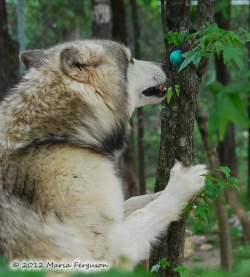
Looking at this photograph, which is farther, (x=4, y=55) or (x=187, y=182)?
(x=4, y=55)

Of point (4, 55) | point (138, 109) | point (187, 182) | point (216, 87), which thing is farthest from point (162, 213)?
point (138, 109)

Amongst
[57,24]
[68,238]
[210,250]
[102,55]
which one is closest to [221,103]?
[68,238]

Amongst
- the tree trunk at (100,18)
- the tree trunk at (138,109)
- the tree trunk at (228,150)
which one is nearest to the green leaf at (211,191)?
the tree trunk at (228,150)

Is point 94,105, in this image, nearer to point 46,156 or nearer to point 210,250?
point 46,156

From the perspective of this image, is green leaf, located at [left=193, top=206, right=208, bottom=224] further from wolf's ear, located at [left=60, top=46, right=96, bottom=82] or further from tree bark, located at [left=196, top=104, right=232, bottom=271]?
tree bark, located at [left=196, top=104, right=232, bottom=271]

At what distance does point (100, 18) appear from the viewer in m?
5.55

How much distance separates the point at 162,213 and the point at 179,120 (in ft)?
2.15

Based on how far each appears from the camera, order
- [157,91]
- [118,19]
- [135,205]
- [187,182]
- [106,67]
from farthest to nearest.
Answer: [118,19], [157,91], [135,205], [106,67], [187,182]

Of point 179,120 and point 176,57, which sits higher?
point 176,57

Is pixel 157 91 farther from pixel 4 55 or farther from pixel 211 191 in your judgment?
pixel 4 55

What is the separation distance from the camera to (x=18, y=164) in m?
2.83

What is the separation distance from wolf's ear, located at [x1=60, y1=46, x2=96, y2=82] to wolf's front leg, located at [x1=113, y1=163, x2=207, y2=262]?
93cm

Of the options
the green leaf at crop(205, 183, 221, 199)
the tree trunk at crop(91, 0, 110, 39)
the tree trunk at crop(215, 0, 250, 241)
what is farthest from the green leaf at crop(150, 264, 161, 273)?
the tree trunk at crop(91, 0, 110, 39)

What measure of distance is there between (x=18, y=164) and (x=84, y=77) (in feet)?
2.55
